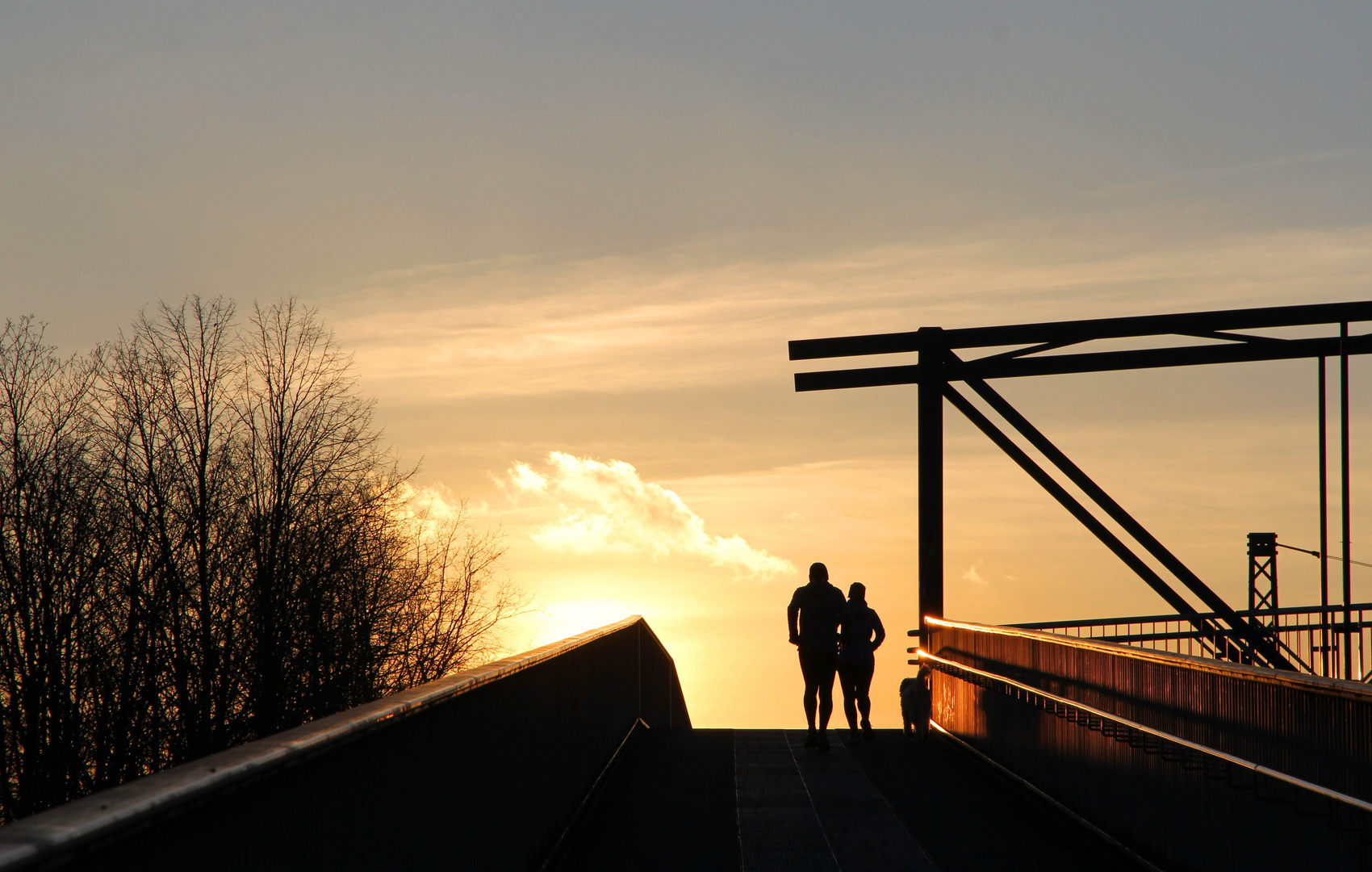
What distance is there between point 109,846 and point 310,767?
1.26 m

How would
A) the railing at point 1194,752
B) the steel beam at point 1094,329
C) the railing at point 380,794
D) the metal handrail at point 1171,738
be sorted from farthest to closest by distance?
the steel beam at point 1094,329 < the railing at point 1194,752 < the metal handrail at point 1171,738 < the railing at point 380,794

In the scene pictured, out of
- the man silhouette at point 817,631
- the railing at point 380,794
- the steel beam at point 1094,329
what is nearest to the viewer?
the railing at point 380,794

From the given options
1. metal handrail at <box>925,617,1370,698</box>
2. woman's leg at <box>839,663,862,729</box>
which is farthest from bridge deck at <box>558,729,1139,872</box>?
woman's leg at <box>839,663,862,729</box>

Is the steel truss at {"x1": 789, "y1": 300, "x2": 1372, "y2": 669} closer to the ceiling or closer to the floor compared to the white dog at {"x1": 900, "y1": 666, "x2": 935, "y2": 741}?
closer to the ceiling

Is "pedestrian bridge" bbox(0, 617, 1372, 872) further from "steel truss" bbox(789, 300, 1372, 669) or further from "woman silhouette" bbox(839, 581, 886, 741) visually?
"steel truss" bbox(789, 300, 1372, 669)

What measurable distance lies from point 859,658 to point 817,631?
5.77 feet

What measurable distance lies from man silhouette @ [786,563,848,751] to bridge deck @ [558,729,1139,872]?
0.56 meters

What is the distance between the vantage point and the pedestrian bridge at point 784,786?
10.3 ft

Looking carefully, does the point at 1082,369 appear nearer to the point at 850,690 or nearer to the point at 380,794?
the point at 850,690

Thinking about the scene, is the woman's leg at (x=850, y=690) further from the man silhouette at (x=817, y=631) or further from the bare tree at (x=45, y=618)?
the bare tree at (x=45, y=618)

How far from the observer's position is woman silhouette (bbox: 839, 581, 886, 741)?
1473 cm

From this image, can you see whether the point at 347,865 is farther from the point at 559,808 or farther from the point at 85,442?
the point at 85,442

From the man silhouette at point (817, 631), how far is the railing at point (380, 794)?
3.71 m

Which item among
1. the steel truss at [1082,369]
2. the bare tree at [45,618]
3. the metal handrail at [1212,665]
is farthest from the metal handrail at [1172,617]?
the bare tree at [45,618]
